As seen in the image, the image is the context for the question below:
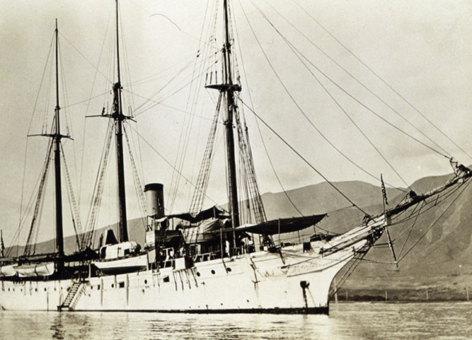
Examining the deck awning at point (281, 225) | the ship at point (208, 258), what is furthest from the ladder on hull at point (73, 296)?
the deck awning at point (281, 225)

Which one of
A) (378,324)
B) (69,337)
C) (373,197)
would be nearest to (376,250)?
(373,197)

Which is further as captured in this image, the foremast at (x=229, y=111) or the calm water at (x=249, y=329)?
the foremast at (x=229, y=111)

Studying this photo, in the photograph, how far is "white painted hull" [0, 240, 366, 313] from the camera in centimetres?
2393

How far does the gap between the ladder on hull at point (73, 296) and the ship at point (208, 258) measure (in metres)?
0.07

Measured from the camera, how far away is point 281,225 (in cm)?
2491

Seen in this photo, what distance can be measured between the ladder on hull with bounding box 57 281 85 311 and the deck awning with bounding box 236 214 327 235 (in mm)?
15571

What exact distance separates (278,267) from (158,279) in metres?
8.09

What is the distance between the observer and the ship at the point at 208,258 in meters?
23.8

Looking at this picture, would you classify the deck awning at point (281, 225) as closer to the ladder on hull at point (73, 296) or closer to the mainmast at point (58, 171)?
the ladder on hull at point (73, 296)

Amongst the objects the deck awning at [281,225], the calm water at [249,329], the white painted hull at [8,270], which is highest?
the deck awning at [281,225]

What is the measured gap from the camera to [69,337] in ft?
62.6

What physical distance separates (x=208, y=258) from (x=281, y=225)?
4.74m

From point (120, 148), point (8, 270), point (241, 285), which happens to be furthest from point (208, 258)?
point (8, 270)

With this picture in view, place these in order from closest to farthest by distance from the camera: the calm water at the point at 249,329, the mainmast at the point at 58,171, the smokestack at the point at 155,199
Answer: the calm water at the point at 249,329
the smokestack at the point at 155,199
the mainmast at the point at 58,171
